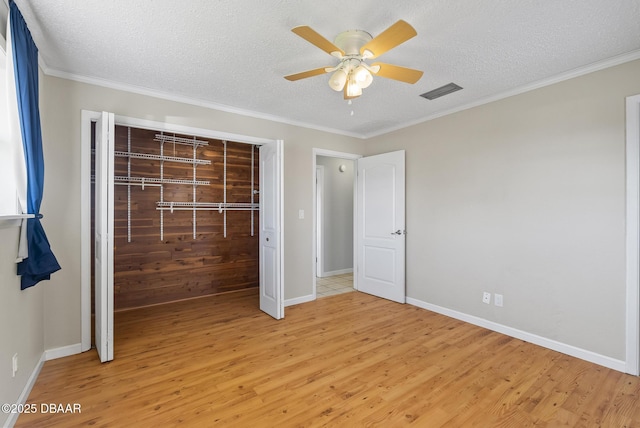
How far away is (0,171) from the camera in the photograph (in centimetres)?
189

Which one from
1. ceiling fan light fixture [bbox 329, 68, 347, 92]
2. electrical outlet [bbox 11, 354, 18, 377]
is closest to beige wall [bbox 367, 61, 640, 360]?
ceiling fan light fixture [bbox 329, 68, 347, 92]

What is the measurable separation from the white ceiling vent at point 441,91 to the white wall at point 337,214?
2.81m

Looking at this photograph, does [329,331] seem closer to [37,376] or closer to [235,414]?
[235,414]

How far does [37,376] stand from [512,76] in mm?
4669

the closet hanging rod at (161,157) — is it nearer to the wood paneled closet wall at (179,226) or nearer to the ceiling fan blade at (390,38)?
the wood paneled closet wall at (179,226)

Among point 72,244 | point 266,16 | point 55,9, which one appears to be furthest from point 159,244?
point 266,16

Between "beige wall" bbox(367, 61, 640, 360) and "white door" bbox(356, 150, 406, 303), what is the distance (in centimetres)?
31

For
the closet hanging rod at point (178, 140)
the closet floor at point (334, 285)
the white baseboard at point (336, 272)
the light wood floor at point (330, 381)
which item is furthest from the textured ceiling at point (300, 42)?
the white baseboard at point (336, 272)

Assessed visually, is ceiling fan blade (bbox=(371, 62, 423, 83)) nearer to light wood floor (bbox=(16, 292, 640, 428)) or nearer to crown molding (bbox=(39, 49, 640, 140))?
crown molding (bbox=(39, 49, 640, 140))

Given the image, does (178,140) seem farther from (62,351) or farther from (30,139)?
(62,351)

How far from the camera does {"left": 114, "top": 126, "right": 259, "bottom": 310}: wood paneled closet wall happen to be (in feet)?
12.8

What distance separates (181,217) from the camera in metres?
4.30

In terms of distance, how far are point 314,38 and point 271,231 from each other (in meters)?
2.30

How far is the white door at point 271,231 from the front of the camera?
11.4ft
